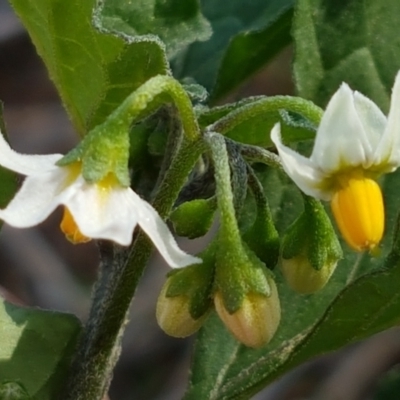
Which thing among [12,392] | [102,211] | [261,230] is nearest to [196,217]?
[261,230]

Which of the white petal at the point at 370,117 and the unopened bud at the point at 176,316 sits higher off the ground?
the white petal at the point at 370,117

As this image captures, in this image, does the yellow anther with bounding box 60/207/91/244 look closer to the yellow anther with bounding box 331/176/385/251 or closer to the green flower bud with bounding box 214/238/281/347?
the green flower bud with bounding box 214/238/281/347

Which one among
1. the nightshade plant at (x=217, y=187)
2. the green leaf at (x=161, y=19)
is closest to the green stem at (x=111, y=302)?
the nightshade plant at (x=217, y=187)

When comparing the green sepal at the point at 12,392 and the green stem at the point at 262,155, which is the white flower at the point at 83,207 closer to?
the green stem at the point at 262,155

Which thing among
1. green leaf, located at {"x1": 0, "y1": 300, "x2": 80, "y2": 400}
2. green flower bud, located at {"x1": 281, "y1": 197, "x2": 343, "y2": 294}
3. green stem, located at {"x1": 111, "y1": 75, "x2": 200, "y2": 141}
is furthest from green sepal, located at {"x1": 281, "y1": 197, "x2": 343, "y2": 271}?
green leaf, located at {"x1": 0, "y1": 300, "x2": 80, "y2": 400}

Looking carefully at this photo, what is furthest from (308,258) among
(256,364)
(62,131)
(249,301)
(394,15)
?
(62,131)

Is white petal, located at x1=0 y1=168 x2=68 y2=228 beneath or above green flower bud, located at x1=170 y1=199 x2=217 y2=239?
above
